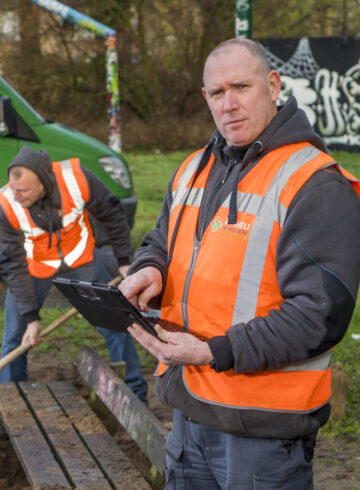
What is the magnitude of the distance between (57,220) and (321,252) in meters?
3.26

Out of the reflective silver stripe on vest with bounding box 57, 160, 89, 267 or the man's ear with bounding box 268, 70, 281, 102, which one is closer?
the man's ear with bounding box 268, 70, 281, 102

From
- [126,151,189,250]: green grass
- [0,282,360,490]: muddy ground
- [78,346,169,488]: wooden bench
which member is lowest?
Answer: [126,151,189,250]: green grass

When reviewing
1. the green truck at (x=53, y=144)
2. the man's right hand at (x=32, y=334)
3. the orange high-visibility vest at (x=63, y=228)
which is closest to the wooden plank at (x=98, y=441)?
the man's right hand at (x=32, y=334)

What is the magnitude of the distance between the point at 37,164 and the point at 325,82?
12.9 m

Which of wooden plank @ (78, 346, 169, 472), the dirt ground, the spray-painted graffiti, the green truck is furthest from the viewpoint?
the spray-painted graffiti

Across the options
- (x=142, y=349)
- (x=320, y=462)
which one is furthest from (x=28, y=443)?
(x=142, y=349)

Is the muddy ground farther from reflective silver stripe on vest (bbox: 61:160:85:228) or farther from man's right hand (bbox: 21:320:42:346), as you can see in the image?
reflective silver stripe on vest (bbox: 61:160:85:228)

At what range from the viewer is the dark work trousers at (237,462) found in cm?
224

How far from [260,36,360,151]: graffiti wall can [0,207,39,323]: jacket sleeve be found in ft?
40.6

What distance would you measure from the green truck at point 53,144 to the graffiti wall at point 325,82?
9.01 meters

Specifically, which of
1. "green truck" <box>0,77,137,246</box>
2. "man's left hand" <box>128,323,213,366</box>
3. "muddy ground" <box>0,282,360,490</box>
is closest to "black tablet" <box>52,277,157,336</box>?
"man's left hand" <box>128,323,213,366</box>

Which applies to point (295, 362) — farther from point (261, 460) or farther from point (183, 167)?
point (183, 167)

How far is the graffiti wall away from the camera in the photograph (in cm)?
1672

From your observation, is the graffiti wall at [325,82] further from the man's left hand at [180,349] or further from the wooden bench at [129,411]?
the man's left hand at [180,349]
